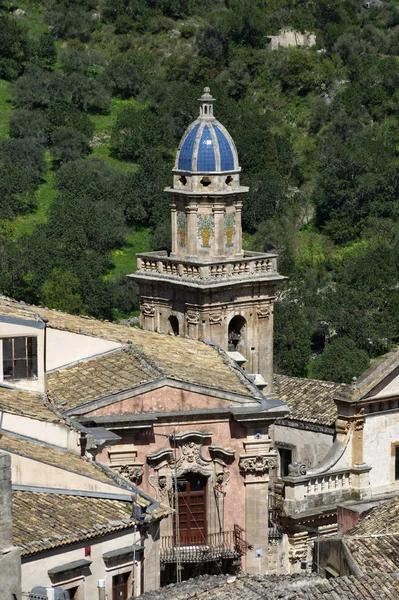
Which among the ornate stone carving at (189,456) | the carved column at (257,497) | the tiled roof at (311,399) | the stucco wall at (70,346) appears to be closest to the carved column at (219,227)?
the tiled roof at (311,399)

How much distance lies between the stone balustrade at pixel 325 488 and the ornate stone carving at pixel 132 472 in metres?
5.15

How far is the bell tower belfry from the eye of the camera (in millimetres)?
64438

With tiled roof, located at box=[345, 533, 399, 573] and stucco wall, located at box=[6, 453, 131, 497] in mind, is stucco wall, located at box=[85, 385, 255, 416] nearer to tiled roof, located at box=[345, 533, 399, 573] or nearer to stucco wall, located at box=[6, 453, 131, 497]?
stucco wall, located at box=[6, 453, 131, 497]

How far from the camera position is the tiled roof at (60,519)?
3888 cm

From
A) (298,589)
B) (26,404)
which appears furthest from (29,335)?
(298,589)

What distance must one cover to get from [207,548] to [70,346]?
5664 millimetres

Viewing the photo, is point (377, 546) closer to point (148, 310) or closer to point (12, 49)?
point (148, 310)

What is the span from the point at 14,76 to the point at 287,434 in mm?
86982

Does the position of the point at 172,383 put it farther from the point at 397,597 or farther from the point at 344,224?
the point at 344,224

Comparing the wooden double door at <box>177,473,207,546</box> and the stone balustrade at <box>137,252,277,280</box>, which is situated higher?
the stone balustrade at <box>137,252,277,280</box>

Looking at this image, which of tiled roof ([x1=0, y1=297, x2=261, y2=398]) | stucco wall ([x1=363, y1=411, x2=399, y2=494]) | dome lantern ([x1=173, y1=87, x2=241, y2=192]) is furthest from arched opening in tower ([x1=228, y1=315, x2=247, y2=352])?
stucco wall ([x1=363, y1=411, x2=399, y2=494])

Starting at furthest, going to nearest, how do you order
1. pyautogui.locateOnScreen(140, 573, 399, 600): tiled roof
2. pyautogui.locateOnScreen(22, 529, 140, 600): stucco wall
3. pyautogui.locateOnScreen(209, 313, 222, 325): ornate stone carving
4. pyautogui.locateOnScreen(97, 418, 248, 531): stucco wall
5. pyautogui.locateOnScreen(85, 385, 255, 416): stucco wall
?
pyautogui.locateOnScreen(209, 313, 222, 325): ornate stone carving → pyautogui.locateOnScreen(97, 418, 248, 531): stucco wall → pyautogui.locateOnScreen(85, 385, 255, 416): stucco wall → pyautogui.locateOnScreen(22, 529, 140, 600): stucco wall → pyautogui.locateOnScreen(140, 573, 399, 600): tiled roof

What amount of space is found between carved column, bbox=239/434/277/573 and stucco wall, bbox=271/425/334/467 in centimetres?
514

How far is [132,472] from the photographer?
49.0 meters
